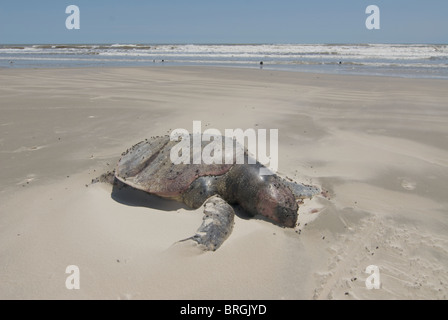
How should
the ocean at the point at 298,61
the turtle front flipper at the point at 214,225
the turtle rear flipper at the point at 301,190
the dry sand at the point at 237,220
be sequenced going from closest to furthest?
1. the dry sand at the point at 237,220
2. the turtle front flipper at the point at 214,225
3. the turtle rear flipper at the point at 301,190
4. the ocean at the point at 298,61

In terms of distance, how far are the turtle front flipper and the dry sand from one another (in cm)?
9

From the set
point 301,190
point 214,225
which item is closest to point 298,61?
point 301,190

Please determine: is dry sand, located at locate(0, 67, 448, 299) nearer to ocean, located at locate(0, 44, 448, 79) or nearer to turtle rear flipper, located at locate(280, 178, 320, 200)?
turtle rear flipper, located at locate(280, 178, 320, 200)

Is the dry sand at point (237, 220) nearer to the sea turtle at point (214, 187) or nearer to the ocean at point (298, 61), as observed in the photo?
the sea turtle at point (214, 187)

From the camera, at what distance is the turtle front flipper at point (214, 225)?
10.3 ft

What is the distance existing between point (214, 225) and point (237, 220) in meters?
0.46

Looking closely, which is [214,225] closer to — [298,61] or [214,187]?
[214,187]

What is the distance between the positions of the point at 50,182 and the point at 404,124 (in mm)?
7114

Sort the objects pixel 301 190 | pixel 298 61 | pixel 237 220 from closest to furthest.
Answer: pixel 237 220, pixel 301 190, pixel 298 61

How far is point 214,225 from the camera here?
331 centimetres

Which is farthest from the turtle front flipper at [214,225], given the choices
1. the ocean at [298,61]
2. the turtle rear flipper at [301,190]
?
the ocean at [298,61]

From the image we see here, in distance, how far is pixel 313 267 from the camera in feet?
9.87

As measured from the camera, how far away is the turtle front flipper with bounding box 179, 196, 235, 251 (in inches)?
124

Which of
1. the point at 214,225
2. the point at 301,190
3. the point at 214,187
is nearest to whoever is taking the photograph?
the point at 214,225
